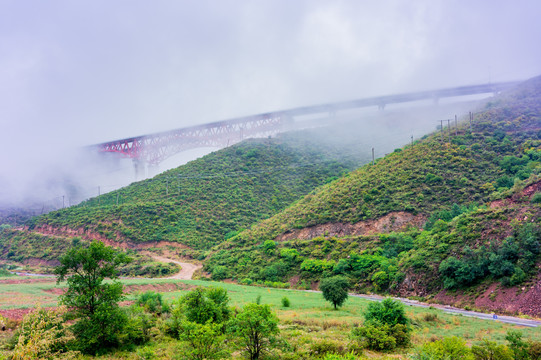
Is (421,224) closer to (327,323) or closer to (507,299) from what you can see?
(507,299)

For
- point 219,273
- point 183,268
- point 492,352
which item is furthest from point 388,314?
point 183,268

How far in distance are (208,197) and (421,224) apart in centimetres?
3688

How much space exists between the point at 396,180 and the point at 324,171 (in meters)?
26.0

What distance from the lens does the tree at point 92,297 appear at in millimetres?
13383

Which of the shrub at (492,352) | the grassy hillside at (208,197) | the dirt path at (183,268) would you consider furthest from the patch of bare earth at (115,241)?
the shrub at (492,352)

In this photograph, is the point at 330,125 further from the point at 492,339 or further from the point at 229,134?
the point at 492,339

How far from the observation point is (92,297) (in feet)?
45.3

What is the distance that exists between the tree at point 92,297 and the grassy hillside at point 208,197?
38394 mm

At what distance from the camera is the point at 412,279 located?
98.0 ft

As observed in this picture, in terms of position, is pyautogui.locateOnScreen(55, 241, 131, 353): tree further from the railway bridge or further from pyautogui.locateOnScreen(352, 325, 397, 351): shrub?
the railway bridge

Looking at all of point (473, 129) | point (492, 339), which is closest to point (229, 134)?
point (473, 129)

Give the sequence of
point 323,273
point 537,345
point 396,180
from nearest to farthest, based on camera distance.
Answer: point 537,345 → point 323,273 → point 396,180

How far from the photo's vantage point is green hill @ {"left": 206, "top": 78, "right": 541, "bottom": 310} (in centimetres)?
2789

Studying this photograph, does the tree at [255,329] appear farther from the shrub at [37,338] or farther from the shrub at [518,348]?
the shrub at [518,348]
